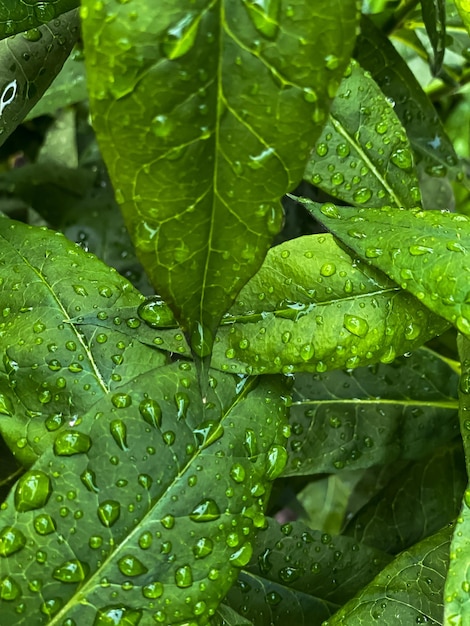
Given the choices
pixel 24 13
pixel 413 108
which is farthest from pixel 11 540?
pixel 413 108

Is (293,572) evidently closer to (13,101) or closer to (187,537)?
(187,537)

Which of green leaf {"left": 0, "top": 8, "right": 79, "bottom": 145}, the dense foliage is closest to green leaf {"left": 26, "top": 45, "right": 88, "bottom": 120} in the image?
the dense foliage

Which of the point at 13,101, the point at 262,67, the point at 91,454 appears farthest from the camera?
the point at 13,101

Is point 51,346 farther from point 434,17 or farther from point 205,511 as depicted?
point 434,17

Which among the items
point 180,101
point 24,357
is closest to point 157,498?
point 24,357

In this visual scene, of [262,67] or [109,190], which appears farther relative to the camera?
[109,190]

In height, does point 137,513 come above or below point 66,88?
below

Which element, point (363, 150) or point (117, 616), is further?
point (363, 150)

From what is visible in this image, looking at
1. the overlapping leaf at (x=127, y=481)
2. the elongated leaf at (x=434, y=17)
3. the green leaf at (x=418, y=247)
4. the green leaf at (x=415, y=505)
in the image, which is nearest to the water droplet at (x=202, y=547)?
the overlapping leaf at (x=127, y=481)
